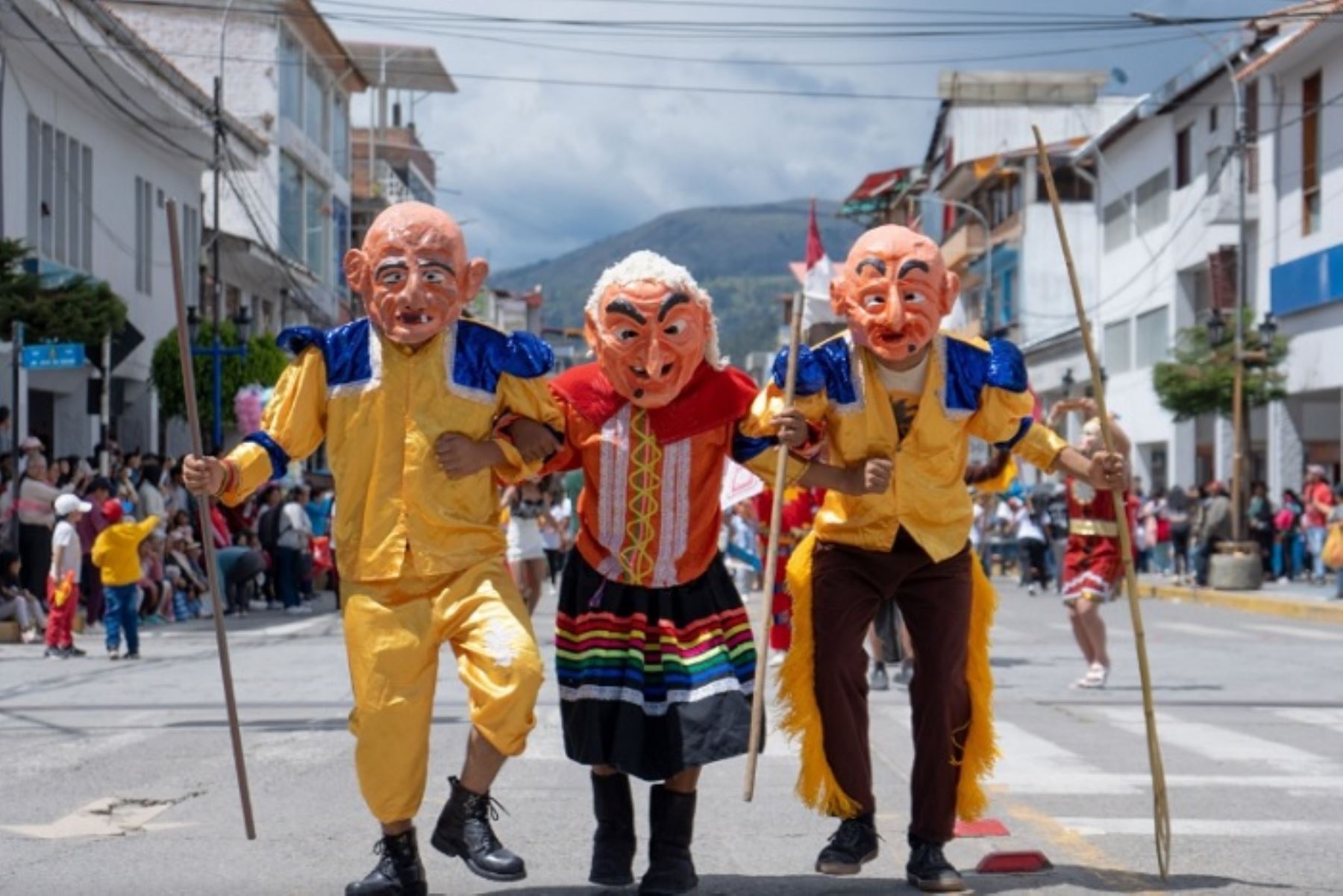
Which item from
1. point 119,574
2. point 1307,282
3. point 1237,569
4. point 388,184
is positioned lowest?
point 1237,569

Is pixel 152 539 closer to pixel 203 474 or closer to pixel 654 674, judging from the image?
pixel 203 474

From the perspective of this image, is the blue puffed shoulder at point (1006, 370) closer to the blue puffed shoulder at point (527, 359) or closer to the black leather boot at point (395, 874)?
the blue puffed shoulder at point (527, 359)

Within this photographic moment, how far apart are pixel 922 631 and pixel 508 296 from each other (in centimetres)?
10665

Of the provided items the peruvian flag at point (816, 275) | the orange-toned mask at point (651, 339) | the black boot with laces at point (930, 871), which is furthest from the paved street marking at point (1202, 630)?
the orange-toned mask at point (651, 339)

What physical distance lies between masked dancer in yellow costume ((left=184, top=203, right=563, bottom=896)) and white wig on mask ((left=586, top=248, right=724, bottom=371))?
262mm

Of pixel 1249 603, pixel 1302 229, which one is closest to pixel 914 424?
pixel 1249 603

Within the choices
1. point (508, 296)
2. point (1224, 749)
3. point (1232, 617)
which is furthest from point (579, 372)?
point (508, 296)

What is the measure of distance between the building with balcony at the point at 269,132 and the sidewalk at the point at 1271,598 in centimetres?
1963

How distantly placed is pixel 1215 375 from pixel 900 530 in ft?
95.8

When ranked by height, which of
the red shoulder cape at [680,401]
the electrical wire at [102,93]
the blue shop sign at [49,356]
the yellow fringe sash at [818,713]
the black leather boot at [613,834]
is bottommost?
the black leather boot at [613,834]

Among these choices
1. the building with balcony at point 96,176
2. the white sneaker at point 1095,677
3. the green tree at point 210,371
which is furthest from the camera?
Answer: the green tree at point 210,371

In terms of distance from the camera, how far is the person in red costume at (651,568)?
599 centimetres

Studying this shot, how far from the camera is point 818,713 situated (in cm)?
649

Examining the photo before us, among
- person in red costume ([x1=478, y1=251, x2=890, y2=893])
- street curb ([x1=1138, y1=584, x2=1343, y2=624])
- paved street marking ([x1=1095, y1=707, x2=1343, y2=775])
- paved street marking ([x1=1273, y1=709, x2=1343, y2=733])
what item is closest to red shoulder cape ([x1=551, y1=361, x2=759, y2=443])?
person in red costume ([x1=478, y1=251, x2=890, y2=893])
